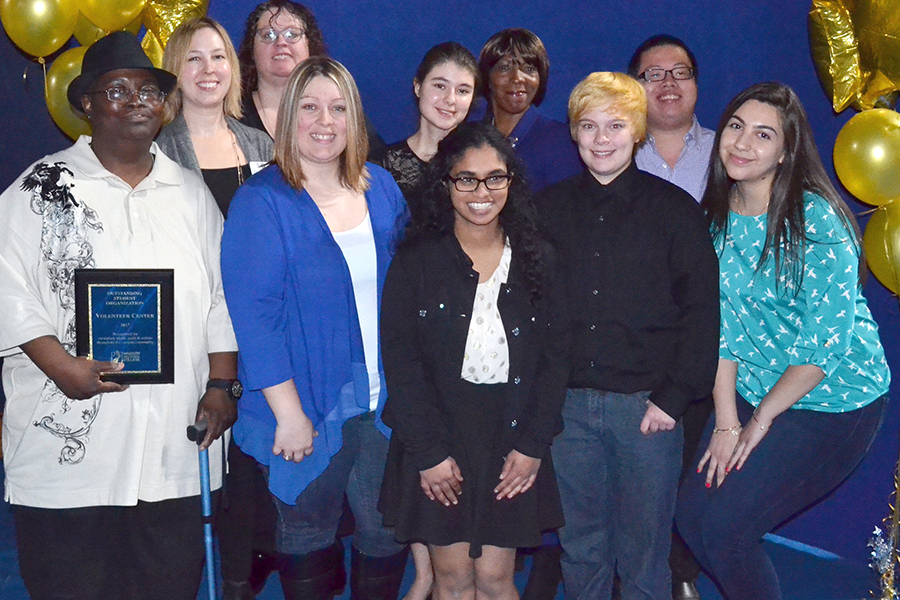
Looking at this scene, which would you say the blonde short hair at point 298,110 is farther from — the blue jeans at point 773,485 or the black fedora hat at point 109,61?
the blue jeans at point 773,485

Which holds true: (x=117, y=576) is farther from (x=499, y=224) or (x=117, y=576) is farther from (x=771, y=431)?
(x=771, y=431)

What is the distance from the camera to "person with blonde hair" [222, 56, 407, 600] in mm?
2770

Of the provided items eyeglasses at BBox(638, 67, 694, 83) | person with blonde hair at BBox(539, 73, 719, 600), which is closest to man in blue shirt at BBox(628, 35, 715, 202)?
eyeglasses at BBox(638, 67, 694, 83)

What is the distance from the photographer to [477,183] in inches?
109

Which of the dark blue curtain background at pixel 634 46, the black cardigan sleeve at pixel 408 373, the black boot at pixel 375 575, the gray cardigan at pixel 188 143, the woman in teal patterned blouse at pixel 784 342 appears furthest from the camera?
the dark blue curtain background at pixel 634 46

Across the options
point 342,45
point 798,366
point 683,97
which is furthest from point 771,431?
point 342,45

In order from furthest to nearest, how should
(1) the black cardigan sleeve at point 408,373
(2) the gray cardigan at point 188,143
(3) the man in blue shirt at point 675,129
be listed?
1. (3) the man in blue shirt at point 675,129
2. (2) the gray cardigan at point 188,143
3. (1) the black cardigan sleeve at point 408,373

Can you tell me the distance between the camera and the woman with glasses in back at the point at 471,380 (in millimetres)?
2773

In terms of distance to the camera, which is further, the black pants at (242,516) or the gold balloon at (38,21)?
the gold balloon at (38,21)

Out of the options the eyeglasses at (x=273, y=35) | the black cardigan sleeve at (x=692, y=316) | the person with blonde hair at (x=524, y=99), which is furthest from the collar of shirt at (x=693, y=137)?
the eyeglasses at (x=273, y=35)

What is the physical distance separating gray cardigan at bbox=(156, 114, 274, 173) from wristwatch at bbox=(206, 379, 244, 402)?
820 mm

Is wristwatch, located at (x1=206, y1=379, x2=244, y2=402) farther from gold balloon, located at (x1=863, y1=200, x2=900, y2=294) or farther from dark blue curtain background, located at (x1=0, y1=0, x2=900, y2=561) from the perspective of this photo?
gold balloon, located at (x1=863, y1=200, x2=900, y2=294)

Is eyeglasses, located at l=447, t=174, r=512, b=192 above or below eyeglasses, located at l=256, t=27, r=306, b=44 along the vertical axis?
below

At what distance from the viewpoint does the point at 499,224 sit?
9.59 ft
